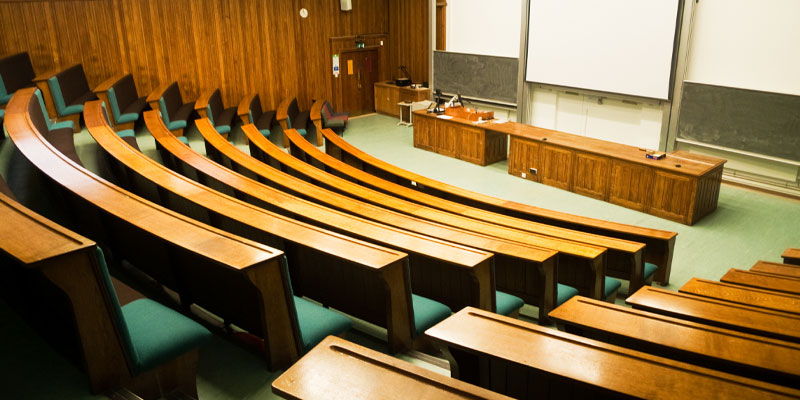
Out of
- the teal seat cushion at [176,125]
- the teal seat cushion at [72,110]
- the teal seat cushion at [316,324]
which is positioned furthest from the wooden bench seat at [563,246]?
the teal seat cushion at [72,110]

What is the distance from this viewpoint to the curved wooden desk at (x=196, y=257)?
5.69ft

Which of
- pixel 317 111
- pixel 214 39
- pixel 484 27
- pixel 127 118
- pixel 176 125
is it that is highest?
pixel 484 27

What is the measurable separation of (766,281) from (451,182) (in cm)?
366

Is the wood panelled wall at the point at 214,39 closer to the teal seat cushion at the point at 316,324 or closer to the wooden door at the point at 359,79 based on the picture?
the wooden door at the point at 359,79

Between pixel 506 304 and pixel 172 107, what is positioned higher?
pixel 172 107

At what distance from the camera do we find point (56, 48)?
6516mm

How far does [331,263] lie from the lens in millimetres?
2180

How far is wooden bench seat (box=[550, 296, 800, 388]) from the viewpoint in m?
1.45

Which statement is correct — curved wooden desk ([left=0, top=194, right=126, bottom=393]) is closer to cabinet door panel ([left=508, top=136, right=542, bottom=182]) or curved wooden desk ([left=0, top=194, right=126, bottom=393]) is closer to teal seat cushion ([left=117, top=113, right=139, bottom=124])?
teal seat cushion ([left=117, top=113, right=139, bottom=124])

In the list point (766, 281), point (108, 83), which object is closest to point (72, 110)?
point (108, 83)

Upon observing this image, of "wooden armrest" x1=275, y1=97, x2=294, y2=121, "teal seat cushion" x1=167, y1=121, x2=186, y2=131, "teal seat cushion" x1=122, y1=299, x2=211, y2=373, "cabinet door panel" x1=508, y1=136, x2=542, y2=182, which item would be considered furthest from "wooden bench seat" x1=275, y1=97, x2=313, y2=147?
"teal seat cushion" x1=122, y1=299, x2=211, y2=373

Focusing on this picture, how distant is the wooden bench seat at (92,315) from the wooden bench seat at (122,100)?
159 inches

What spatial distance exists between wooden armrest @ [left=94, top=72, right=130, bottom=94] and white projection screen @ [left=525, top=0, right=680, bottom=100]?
16.3ft

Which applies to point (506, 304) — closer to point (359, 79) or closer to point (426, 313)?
point (426, 313)
